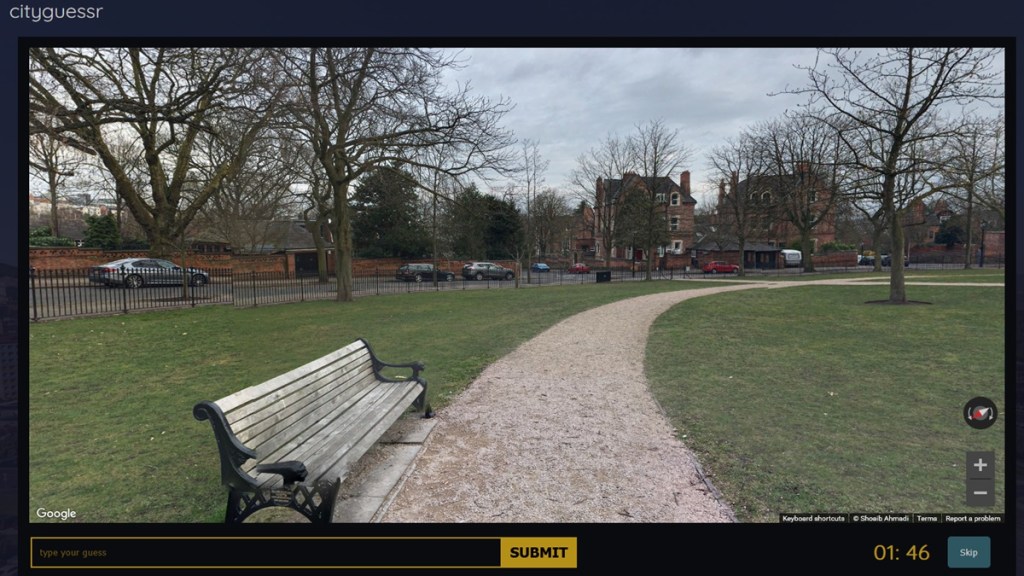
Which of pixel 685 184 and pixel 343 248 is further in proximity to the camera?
pixel 685 184

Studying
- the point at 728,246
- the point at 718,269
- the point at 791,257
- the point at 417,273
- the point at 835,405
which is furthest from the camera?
the point at 791,257

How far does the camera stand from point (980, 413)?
2.17 meters

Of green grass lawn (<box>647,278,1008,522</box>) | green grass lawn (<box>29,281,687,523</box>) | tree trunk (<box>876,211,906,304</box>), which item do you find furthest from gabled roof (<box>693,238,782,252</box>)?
green grass lawn (<box>29,281,687,523</box>)

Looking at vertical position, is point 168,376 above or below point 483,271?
below

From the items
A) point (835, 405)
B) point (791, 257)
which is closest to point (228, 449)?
point (835, 405)

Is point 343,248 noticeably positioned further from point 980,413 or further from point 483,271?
point 483,271

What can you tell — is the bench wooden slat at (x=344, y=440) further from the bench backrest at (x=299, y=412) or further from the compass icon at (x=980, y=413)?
the compass icon at (x=980, y=413)

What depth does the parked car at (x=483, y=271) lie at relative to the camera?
3231 cm

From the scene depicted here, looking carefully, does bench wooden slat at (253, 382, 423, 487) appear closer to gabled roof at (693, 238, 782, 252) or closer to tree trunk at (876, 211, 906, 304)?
tree trunk at (876, 211, 906, 304)

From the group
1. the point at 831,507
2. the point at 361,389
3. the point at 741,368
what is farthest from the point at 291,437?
the point at 741,368

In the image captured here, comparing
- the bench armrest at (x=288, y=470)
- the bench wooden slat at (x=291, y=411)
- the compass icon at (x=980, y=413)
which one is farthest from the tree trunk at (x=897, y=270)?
the bench armrest at (x=288, y=470)
